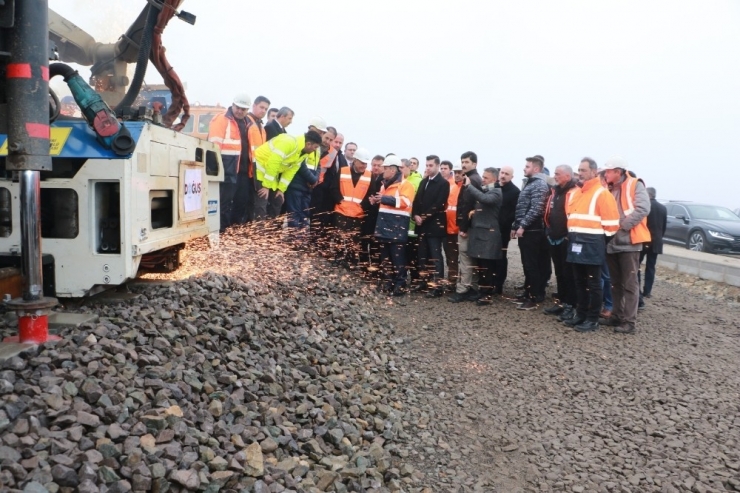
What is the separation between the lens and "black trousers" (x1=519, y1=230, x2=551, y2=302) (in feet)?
26.8

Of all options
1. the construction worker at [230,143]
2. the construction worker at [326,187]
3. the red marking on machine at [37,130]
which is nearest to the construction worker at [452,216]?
the construction worker at [326,187]

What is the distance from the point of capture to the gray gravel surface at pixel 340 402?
9.87 ft

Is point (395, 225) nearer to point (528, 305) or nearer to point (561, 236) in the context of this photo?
point (528, 305)

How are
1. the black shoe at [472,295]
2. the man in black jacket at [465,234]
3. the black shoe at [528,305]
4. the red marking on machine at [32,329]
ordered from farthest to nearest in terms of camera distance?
the black shoe at [472,295] → the man in black jacket at [465,234] → the black shoe at [528,305] → the red marking on machine at [32,329]

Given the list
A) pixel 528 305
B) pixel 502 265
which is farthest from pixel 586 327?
pixel 502 265

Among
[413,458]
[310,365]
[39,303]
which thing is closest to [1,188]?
[39,303]

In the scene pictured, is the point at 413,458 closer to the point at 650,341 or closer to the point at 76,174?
the point at 76,174

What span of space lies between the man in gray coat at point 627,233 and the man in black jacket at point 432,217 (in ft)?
8.09

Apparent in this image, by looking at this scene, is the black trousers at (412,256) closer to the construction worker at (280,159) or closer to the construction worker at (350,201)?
the construction worker at (350,201)

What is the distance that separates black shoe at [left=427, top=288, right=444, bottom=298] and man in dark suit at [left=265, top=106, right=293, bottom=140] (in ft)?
11.1

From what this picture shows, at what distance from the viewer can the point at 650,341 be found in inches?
277

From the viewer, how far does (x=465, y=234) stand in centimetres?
869

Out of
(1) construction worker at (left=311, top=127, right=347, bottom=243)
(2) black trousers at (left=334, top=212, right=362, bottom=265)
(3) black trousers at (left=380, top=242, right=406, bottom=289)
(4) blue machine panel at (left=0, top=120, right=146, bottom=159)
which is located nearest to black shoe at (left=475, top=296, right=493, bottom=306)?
(3) black trousers at (left=380, top=242, right=406, bottom=289)

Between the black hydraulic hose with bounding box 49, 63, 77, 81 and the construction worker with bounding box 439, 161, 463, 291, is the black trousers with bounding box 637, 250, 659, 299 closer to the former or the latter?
the construction worker with bounding box 439, 161, 463, 291
